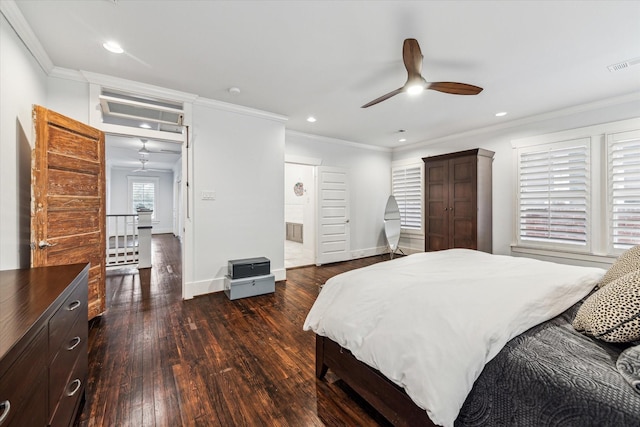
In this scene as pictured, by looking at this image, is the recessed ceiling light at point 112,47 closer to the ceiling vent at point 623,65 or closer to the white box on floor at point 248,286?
the white box on floor at point 248,286

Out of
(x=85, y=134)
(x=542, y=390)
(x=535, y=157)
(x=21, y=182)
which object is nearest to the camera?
(x=542, y=390)

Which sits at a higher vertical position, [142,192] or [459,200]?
[142,192]

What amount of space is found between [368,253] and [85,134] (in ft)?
17.2

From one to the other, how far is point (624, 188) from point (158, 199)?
1242cm

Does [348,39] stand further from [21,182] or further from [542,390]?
[21,182]

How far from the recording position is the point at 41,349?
982 mm

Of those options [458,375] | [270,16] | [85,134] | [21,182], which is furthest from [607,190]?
[21,182]

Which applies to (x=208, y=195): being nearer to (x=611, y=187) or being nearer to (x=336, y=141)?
(x=336, y=141)

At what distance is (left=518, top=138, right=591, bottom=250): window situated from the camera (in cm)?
→ 364

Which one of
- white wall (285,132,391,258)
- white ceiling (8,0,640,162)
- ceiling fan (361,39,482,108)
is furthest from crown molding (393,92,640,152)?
ceiling fan (361,39,482,108)

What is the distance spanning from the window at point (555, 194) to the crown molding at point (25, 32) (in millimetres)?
5936

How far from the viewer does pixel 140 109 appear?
130 inches

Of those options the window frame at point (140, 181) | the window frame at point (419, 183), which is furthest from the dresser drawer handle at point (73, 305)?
the window frame at point (140, 181)

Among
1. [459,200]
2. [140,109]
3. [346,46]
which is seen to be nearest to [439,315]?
[346,46]
